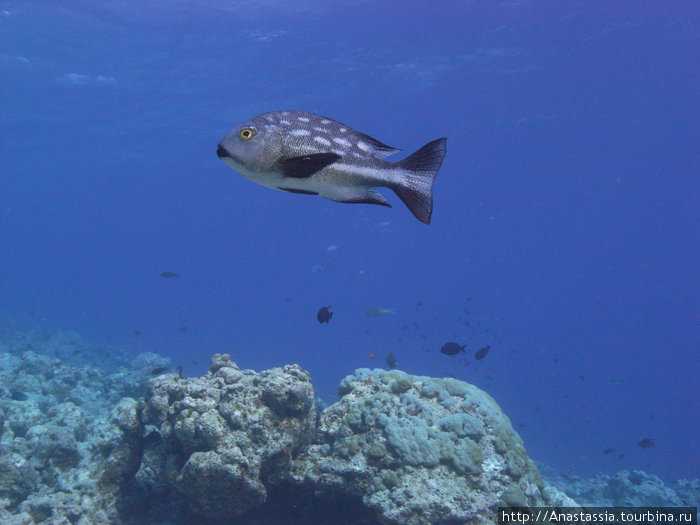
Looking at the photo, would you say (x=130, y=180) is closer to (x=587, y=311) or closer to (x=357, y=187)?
(x=357, y=187)

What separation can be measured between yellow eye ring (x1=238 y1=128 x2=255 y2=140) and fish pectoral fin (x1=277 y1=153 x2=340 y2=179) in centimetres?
20

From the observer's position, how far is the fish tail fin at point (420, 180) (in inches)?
78.0

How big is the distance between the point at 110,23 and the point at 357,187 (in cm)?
2986

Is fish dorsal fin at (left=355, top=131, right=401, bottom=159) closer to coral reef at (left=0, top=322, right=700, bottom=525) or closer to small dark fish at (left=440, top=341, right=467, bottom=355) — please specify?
coral reef at (left=0, top=322, right=700, bottom=525)

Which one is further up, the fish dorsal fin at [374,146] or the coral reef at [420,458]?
the fish dorsal fin at [374,146]

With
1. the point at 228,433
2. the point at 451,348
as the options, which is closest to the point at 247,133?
the point at 228,433

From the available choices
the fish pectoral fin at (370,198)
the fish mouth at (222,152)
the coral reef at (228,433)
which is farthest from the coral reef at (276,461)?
the fish mouth at (222,152)

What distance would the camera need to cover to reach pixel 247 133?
1778 mm

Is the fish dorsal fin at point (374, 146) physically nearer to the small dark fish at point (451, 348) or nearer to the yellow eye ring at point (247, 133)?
the yellow eye ring at point (247, 133)

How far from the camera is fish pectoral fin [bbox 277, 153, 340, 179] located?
5.42 feet

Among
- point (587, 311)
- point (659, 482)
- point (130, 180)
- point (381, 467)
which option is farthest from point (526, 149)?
point (587, 311)

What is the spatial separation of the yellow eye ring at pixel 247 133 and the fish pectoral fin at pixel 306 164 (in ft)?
0.64

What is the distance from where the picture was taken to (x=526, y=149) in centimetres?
3881

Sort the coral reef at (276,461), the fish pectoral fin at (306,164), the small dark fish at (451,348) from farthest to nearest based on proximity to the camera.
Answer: the small dark fish at (451,348), the coral reef at (276,461), the fish pectoral fin at (306,164)
